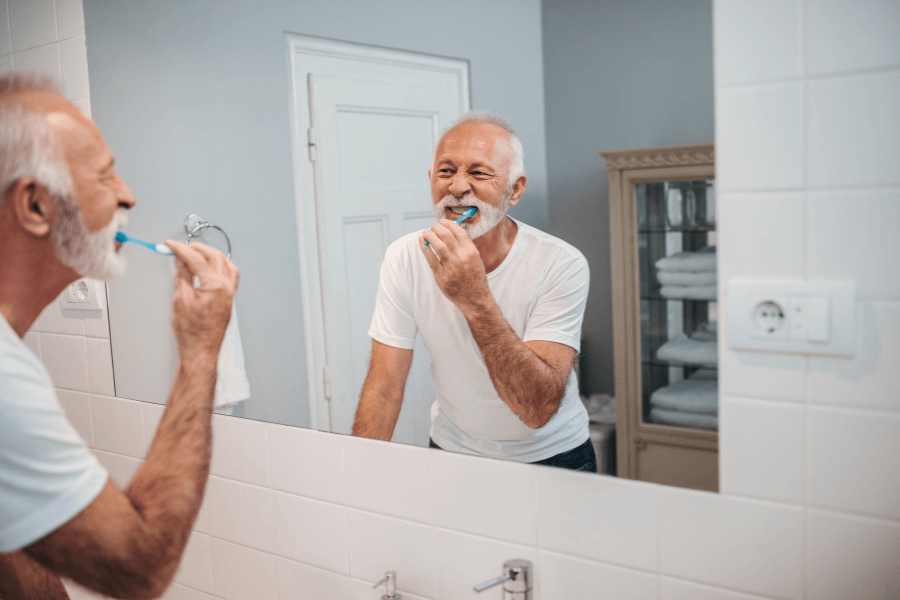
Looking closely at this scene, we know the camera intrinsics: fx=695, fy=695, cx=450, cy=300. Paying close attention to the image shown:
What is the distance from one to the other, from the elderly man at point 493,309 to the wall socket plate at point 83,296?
0.79 metres

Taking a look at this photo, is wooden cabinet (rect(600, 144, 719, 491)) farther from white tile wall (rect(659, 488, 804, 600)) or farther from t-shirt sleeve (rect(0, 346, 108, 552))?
t-shirt sleeve (rect(0, 346, 108, 552))

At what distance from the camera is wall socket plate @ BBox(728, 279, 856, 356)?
0.78 meters

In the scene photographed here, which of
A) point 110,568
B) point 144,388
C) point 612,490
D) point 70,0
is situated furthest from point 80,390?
point 612,490

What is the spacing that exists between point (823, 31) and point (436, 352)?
0.64 metres

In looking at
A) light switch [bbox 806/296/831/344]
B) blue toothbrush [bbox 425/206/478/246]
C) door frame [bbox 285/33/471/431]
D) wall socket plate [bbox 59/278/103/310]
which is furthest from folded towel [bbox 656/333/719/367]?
wall socket plate [bbox 59/278/103/310]

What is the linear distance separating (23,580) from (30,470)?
1.92 ft

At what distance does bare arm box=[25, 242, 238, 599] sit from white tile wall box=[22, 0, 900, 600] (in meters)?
0.36

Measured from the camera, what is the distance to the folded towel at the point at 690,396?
86cm

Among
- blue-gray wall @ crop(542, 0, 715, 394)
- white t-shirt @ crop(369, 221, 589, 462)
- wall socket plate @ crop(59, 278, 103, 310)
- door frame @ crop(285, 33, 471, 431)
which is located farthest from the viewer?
wall socket plate @ crop(59, 278, 103, 310)

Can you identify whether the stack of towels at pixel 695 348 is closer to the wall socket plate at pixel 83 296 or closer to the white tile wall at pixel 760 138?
the white tile wall at pixel 760 138

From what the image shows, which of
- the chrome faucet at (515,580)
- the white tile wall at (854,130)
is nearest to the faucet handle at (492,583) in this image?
the chrome faucet at (515,580)

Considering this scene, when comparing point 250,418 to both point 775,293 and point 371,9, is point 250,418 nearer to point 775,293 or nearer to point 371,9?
point 371,9

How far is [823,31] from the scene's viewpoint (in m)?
0.76

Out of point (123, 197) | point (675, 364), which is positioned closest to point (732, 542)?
point (675, 364)
